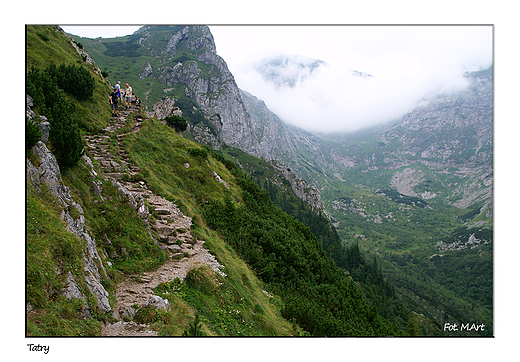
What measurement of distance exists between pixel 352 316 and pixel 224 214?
12.7m

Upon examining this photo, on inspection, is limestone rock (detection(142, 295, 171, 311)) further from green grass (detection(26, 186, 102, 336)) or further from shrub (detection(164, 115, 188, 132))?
shrub (detection(164, 115, 188, 132))

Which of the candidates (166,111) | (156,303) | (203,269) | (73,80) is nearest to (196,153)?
(73,80)

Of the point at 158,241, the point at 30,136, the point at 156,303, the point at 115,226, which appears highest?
the point at 30,136

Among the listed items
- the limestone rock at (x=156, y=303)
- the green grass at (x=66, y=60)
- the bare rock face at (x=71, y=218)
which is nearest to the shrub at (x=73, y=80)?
the green grass at (x=66, y=60)

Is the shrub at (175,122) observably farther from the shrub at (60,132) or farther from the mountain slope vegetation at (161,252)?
the shrub at (60,132)

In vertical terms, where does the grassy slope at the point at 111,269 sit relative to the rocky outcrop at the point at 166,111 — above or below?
below

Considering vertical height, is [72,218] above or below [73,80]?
below

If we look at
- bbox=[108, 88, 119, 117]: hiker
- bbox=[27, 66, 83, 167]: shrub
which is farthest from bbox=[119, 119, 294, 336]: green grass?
bbox=[27, 66, 83, 167]: shrub

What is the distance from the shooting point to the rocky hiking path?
8234 mm

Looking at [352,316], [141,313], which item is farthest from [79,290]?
[352,316]

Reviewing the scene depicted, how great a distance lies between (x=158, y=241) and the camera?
13.8 m

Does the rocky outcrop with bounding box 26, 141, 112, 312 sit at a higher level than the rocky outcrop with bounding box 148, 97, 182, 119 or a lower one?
lower

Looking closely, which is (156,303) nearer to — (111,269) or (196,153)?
(111,269)

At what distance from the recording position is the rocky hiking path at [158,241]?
27.0ft
